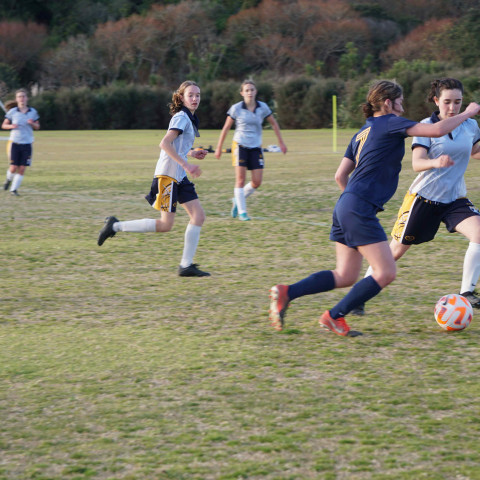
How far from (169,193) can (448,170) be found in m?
2.67

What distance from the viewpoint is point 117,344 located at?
19.4 ft

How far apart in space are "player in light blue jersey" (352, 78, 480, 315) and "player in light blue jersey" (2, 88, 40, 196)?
422 inches

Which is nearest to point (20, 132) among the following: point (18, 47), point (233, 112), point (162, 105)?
point (233, 112)

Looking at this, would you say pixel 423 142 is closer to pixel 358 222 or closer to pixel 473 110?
pixel 473 110

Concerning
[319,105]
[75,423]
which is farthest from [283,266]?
[319,105]

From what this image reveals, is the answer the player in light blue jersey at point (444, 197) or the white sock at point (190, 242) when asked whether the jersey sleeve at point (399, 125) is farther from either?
the white sock at point (190, 242)

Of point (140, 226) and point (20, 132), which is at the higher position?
point (20, 132)

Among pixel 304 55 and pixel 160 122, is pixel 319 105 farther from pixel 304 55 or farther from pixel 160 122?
pixel 304 55

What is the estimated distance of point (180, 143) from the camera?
8.12 meters

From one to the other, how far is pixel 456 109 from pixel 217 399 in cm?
306

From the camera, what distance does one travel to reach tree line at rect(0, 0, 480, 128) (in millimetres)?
70125

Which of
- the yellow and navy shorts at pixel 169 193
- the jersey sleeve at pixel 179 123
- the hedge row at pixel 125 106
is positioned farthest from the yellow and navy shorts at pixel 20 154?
the hedge row at pixel 125 106

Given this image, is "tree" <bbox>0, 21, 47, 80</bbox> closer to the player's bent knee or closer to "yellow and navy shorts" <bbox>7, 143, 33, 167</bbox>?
"yellow and navy shorts" <bbox>7, 143, 33, 167</bbox>

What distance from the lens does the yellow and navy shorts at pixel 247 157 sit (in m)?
12.3
